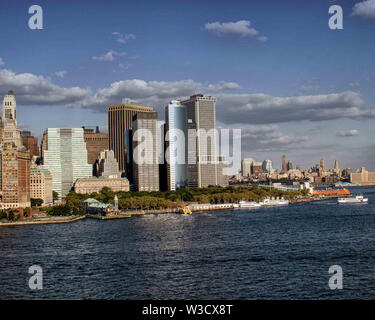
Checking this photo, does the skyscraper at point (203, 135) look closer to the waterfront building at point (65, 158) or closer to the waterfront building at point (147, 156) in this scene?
the waterfront building at point (147, 156)

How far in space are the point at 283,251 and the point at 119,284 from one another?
11.9 m

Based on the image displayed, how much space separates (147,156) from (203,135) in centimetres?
1611

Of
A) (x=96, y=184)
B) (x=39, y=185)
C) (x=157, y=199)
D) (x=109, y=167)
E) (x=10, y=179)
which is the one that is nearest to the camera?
(x=10, y=179)

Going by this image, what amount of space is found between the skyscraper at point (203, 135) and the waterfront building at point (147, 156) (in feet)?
32.5

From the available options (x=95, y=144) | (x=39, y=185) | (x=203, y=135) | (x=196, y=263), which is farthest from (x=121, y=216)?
(x=95, y=144)

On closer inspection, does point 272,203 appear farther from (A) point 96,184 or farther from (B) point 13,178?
(A) point 96,184

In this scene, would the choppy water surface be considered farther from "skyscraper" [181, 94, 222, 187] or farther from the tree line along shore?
"skyscraper" [181, 94, 222, 187]

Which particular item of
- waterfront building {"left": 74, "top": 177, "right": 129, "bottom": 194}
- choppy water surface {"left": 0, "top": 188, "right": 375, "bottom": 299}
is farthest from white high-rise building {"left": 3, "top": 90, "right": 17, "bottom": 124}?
choppy water surface {"left": 0, "top": 188, "right": 375, "bottom": 299}

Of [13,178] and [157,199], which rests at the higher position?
[13,178]

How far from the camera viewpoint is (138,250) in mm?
29469

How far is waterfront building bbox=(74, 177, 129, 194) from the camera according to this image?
355ft

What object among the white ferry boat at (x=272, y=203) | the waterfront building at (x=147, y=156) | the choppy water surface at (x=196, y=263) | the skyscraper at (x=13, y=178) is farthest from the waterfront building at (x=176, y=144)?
the choppy water surface at (x=196, y=263)

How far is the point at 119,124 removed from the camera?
442ft
